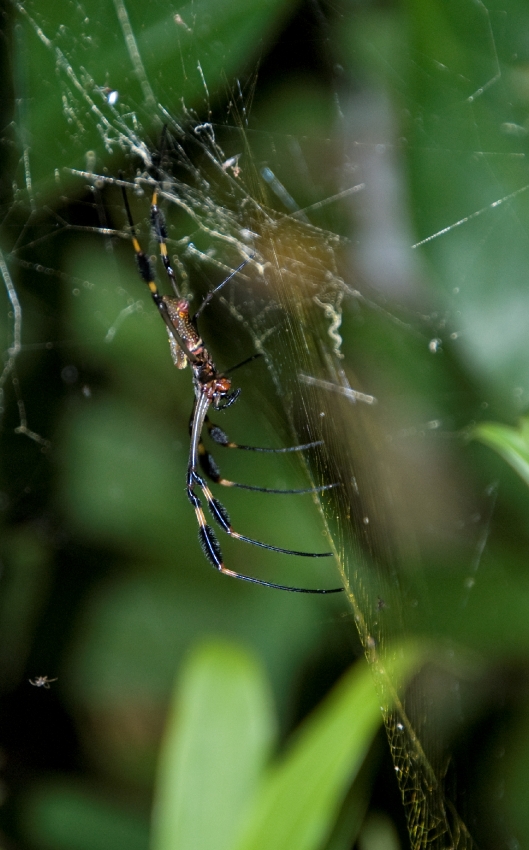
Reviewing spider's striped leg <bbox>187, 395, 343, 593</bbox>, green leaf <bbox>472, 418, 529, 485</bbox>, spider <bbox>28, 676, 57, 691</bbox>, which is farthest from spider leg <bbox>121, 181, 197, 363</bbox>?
spider <bbox>28, 676, 57, 691</bbox>

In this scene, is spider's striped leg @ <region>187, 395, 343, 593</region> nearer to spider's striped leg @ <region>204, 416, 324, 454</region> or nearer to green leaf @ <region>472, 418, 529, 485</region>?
spider's striped leg @ <region>204, 416, 324, 454</region>

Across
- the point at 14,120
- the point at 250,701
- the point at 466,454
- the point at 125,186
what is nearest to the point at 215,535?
the point at 250,701

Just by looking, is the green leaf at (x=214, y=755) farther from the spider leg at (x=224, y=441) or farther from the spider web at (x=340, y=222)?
the spider leg at (x=224, y=441)

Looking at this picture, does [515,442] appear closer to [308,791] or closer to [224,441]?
[308,791]

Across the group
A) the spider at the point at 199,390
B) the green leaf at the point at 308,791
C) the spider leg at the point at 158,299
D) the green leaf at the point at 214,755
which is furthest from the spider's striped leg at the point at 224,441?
the green leaf at the point at 308,791

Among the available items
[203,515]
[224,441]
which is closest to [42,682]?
[203,515]

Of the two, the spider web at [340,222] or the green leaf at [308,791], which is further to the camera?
the spider web at [340,222]
